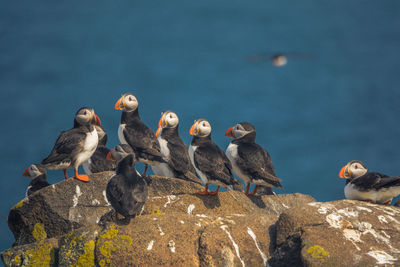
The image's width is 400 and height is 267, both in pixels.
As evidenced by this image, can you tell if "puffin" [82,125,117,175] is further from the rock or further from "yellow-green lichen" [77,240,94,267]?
"yellow-green lichen" [77,240,94,267]

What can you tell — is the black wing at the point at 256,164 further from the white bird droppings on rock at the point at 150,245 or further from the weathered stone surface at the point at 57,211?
the white bird droppings on rock at the point at 150,245

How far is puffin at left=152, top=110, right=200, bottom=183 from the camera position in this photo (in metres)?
7.97

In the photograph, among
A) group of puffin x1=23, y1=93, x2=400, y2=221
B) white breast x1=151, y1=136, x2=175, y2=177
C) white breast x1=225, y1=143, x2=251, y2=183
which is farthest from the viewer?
white breast x1=151, y1=136, x2=175, y2=177

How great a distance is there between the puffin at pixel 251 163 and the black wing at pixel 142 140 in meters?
0.98

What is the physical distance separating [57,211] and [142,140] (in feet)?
6.29

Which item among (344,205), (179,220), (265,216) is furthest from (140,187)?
(344,205)

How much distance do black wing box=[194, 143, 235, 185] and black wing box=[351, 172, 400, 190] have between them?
1.48 meters

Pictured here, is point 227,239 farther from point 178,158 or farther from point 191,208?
point 178,158

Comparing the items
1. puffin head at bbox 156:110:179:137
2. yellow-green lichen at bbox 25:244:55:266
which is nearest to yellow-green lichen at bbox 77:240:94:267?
yellow-green lichen at bbox 25:244:55:266

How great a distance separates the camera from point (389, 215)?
225 inches

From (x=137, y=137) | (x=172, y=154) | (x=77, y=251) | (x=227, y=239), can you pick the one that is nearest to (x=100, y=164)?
(x=137, y=137)

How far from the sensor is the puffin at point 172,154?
7.97m

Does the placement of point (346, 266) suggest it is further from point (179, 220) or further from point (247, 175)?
point (247, 175)

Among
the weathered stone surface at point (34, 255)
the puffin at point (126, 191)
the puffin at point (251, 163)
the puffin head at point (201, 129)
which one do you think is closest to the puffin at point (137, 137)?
the puffin head at point (201, 129)
